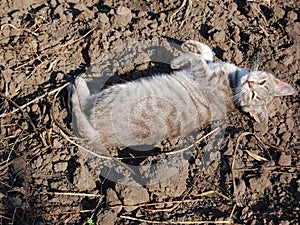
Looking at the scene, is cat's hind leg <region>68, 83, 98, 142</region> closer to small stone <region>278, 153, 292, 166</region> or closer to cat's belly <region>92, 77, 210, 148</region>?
cat's belly <region>92, 77, 210, 148</region>

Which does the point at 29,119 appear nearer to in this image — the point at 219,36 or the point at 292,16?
the point at 219,36

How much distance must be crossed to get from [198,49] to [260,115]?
1.00m

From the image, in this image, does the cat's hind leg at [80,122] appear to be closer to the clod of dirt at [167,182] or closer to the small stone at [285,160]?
the clod of dirt at [167,182]

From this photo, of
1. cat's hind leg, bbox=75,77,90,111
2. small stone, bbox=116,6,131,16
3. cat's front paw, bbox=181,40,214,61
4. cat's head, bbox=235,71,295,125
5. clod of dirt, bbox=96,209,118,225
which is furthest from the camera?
small stone, bbox=116,6,131,16

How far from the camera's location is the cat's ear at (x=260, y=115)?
495 centimetres

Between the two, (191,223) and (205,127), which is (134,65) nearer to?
(205,127)

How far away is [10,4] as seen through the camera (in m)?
5.68

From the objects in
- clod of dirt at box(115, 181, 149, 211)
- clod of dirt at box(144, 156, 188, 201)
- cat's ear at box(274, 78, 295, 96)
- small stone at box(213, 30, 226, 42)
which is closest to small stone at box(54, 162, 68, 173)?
clod of dirt at box(115, 181, 149, 211)

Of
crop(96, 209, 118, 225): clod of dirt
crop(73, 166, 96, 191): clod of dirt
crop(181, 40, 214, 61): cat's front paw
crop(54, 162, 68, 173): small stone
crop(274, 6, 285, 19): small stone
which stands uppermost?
crop(274, 6, 285, 19): small stone

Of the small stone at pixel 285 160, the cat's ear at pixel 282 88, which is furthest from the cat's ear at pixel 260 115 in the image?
the small stone at pixel 285 160

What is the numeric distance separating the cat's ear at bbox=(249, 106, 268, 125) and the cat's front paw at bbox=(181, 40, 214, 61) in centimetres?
79

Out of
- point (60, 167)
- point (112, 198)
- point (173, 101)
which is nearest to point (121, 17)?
point (173, 101)

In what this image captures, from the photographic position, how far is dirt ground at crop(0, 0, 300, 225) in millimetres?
4402

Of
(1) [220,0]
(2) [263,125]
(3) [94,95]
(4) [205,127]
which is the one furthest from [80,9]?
(2) [263,125]
